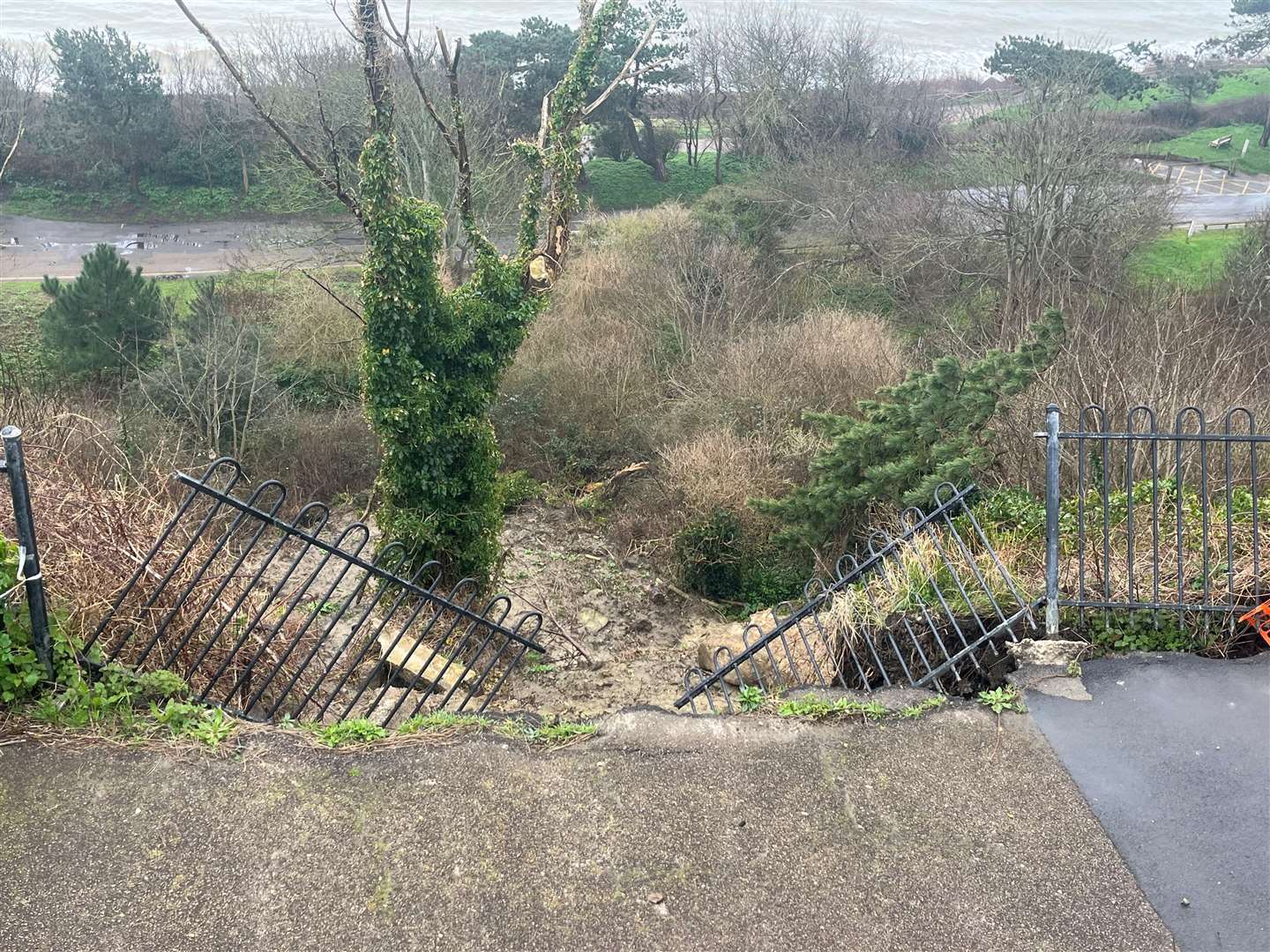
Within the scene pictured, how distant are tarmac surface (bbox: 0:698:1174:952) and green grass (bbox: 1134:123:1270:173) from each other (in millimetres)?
41609

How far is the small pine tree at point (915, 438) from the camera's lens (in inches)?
421

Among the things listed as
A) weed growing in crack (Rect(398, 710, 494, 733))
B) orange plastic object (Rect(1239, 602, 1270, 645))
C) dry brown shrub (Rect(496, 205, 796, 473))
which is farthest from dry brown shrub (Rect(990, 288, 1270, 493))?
weed growing in crack (Rect(398, 710, 494, 733))

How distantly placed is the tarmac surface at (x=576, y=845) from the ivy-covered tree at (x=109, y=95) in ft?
119

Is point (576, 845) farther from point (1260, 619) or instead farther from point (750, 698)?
point (1260, 619)

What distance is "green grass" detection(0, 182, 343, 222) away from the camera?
34531mm

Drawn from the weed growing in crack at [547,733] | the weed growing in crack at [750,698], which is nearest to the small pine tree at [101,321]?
the weed growing in crack at [547,733]

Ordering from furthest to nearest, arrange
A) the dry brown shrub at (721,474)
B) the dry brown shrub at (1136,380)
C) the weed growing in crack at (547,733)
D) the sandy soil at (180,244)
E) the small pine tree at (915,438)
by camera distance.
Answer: the sandy soil at (180,244) → the dry brown shrub at (721,474) → the dry brown shrub at (1136,380) → the small pine tree at (915,438) → the weed growing in crack at (547,733)

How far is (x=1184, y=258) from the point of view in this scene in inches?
1109

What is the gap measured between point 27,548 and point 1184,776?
208 inches

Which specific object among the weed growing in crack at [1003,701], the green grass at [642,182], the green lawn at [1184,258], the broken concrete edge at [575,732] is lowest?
the broken concrete edge at [575,732]

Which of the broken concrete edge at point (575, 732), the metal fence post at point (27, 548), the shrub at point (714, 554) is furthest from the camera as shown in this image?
the shrub at point (714, 554)

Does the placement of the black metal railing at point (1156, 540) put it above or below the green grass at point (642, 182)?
below

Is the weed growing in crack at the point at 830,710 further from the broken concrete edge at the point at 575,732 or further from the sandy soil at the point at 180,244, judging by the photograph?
the sandy soil at the point at 180,244

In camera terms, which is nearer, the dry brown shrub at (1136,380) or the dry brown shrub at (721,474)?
the dry brown shrub at (1136,380)
